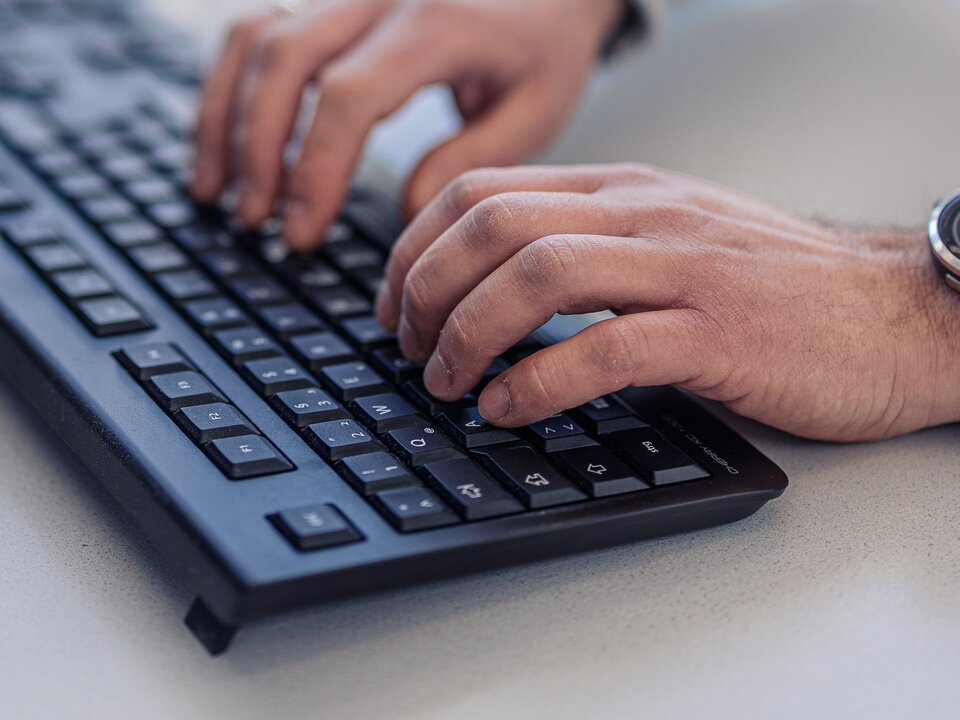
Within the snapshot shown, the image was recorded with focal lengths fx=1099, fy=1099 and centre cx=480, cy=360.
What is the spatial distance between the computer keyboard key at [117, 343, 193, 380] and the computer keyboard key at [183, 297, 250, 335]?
31 millimetres

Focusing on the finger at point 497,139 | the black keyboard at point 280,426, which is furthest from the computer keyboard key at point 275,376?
the finger at point 497,139

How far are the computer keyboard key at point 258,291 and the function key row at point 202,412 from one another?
72 mm

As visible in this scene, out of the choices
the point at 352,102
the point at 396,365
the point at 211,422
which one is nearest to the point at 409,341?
the point at 396,365

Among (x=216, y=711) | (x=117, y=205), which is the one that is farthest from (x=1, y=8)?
(x=216, y=711)

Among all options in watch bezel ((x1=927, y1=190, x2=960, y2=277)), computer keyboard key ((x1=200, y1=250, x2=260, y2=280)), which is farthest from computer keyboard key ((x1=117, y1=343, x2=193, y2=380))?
watch bezel ((x1=927, y1=190, x2=960, y2=277))

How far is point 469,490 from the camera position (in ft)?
1.33

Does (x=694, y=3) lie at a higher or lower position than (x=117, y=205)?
higher

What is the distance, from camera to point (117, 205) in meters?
0.64

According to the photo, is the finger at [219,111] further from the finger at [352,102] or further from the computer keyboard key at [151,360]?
the computer keyboard key at [151,360]

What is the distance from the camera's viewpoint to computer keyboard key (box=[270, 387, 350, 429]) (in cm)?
45

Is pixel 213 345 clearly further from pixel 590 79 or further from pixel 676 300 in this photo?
pixel 590 79

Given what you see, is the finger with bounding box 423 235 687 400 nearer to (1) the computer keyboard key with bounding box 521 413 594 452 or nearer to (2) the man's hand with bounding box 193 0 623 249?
(1) the computer keyboard key with bounding box 521 413 594 452

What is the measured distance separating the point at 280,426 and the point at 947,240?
32cm

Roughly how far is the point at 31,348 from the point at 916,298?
407 millimetres
